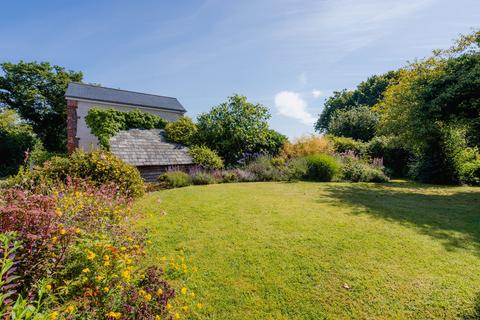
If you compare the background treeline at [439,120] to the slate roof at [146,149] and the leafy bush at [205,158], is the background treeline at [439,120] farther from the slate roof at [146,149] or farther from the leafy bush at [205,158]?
the slate roof at [146,149]

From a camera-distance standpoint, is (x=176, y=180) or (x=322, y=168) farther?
(x=322, y=168)

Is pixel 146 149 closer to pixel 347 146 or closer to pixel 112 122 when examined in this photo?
pixel 112 122

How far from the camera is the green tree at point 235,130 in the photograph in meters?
13.9

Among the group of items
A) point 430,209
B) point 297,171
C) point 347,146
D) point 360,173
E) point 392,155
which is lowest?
point 430,209

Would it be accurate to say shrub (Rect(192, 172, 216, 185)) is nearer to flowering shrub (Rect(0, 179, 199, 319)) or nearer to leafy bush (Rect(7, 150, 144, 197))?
leafy bush (Rect(7, 150, 144, 197))

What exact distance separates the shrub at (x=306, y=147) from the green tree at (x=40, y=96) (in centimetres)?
2799

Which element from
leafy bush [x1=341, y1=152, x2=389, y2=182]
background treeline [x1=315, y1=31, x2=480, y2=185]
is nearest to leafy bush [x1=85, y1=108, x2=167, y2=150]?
leafy bush [x1=341, y1=152, x2=389, y2=182]

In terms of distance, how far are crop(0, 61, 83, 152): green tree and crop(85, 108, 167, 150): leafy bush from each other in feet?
64.7

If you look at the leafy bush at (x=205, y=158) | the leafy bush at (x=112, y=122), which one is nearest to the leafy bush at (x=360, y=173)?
the leafy bush at (x=205, y=158)

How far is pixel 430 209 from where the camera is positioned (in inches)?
249

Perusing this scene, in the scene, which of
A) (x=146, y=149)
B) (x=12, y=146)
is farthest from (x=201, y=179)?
(x=12, y=146)

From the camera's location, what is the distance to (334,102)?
138 feet

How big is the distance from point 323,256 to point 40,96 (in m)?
34.2

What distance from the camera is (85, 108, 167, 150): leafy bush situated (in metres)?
12.5
